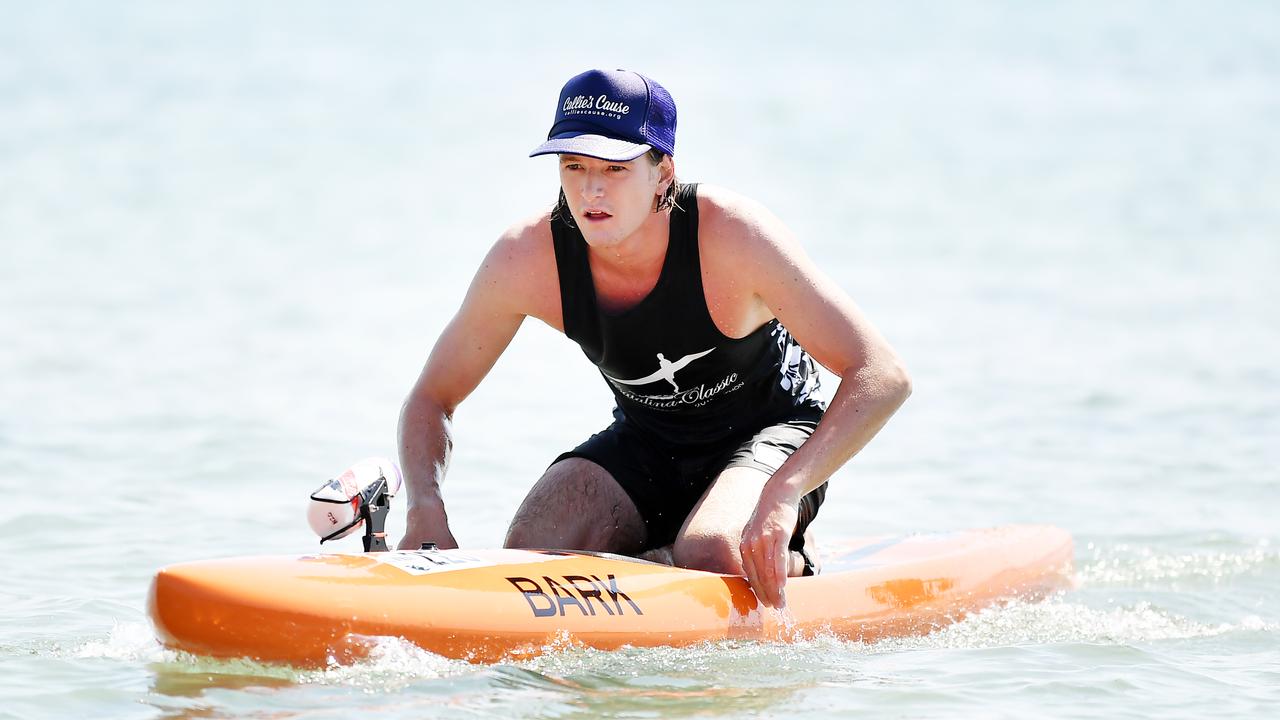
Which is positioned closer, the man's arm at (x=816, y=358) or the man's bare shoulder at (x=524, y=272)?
the man's arm at (x=816, y=358)

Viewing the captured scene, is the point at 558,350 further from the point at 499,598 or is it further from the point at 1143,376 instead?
the point at 499,598

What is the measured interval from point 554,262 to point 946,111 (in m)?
24.9

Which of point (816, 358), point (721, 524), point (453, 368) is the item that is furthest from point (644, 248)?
point (721, 524)

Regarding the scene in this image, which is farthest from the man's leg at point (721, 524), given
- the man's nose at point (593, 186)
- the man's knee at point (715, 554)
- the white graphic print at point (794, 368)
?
the man's nose at point (593, 186)

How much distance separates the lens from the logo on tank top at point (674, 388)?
4441 millimetres

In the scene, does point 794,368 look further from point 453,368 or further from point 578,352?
point 578,352

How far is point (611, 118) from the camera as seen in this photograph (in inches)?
160

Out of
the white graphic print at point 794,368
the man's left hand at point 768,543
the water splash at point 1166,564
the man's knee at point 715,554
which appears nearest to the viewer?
the man's left hand at point 768,543

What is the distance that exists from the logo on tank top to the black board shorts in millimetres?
168

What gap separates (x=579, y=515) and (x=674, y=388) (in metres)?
0.48

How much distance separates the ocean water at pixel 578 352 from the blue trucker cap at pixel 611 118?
129cm

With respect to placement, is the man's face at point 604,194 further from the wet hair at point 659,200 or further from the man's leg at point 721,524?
the man's leg at point 721,524

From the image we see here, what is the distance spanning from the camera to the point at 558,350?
38.7 feet

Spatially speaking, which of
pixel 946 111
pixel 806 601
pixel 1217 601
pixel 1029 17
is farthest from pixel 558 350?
pixel 1029 17
